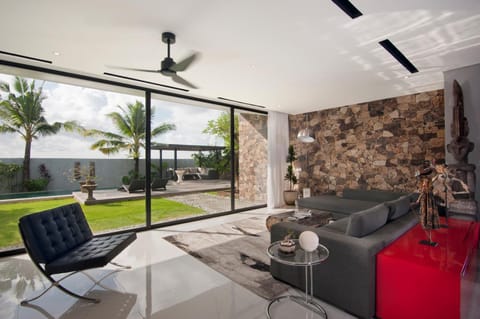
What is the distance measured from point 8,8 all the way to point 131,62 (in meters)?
1.32

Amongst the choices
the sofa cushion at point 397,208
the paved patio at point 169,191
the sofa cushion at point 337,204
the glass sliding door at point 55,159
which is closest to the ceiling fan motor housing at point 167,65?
the glass sliding door at point 55,159

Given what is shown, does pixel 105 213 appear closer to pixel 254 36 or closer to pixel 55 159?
pixel 55 159

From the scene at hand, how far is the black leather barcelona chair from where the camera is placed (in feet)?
7.42

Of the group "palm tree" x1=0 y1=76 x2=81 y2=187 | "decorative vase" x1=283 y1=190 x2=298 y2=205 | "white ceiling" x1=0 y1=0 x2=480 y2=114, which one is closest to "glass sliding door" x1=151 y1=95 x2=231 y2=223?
"decorative vase" x1=283 y1=190 x2=298 y2=205

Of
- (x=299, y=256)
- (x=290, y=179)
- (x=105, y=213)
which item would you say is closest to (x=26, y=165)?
(x=105, y=213)

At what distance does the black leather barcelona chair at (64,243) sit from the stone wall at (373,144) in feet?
16.8

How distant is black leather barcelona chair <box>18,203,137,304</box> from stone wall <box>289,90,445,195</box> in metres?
5.14

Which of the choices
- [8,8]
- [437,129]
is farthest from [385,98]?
[8,8]

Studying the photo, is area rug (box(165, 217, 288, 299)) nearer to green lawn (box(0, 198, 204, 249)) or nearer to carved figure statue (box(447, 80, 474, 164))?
green lawn (box(0, 198, 204, 249))

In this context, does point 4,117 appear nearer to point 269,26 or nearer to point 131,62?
point 131,62

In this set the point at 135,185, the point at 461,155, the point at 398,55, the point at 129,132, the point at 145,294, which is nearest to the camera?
the point at 145,294

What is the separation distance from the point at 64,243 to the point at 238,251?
2.20 metres

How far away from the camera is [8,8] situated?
2.11 metres

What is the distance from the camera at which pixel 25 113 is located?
569 cm
